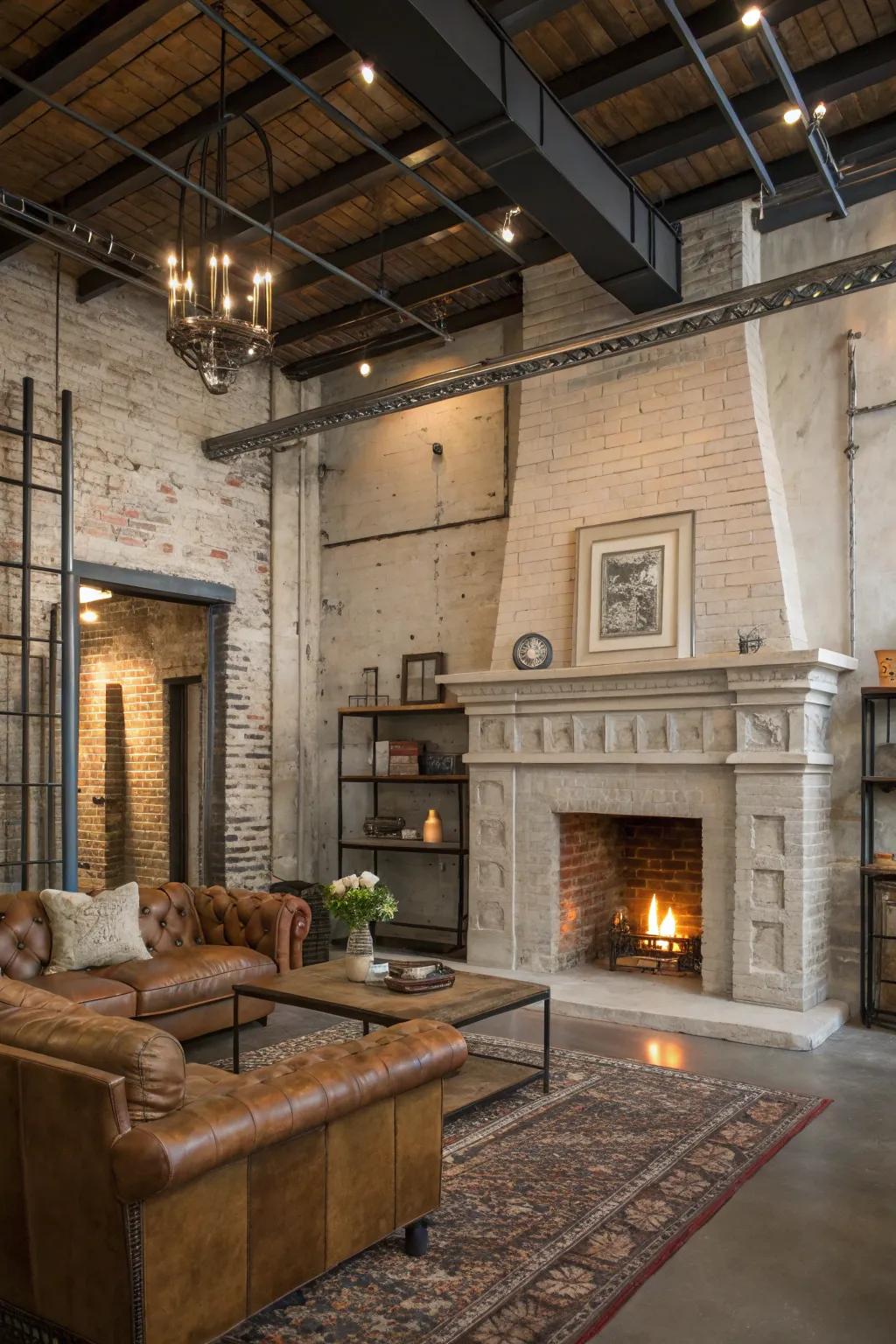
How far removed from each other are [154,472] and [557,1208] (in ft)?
20.4

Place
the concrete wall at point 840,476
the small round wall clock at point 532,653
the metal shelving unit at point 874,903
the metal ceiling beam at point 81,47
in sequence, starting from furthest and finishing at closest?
the small round wall clock at point 532,653, the concrete wall at point 840,476, the metal shelving unit at point 874,903, the metal ceiling beam at point 81,47

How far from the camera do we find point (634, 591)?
22.6ft

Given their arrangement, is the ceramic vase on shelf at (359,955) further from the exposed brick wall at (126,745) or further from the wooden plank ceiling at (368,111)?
the exposed brick wall at (126,745)

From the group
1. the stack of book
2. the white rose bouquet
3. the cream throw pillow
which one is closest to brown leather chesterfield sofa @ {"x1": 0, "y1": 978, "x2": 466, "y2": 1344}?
→ the white rose bouquet

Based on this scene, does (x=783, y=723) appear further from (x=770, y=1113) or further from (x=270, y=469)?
(x=270, y=469)

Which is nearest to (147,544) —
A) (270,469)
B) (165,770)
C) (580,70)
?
(270,469)

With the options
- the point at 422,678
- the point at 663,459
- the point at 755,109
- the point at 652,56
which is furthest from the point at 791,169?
the point at 422,678

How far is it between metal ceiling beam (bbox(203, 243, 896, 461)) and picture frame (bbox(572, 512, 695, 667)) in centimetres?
113

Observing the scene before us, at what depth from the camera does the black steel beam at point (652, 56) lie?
4.89 meters

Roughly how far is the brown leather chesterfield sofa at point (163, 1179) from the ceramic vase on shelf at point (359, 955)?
1756mm

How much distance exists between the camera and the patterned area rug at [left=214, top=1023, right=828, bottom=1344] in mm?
2904

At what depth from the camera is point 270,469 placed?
9062mm

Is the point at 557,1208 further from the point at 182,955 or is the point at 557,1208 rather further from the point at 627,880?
the point at 627,880

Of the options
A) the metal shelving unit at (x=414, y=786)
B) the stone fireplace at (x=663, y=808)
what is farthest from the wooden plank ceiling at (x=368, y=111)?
the metal shelving unit at (x=414, y=786)
